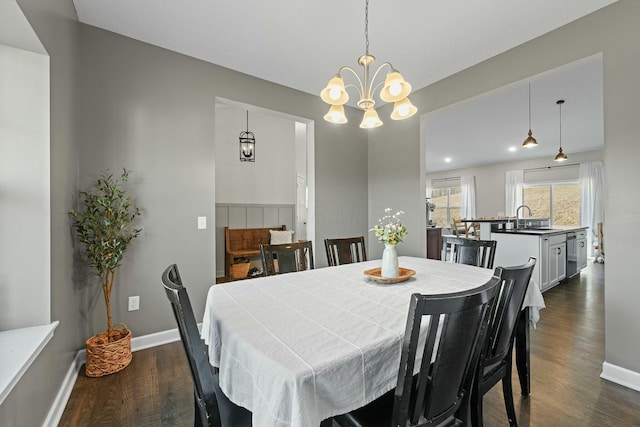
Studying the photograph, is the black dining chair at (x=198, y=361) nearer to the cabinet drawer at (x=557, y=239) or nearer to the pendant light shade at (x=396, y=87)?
the pendant light shade at (x=396, y=87)

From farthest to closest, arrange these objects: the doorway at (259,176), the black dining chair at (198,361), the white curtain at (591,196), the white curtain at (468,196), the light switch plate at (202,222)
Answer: the white curtain at (468,196) < the white curtain at (591,196) < the doorway at (259,176) < the light switch plate at (202,222) < the black dining chair at (198,361)

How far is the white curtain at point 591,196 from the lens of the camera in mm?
6797

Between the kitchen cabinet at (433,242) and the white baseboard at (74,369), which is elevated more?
Answer: the kitchen cabinet at (433,242)

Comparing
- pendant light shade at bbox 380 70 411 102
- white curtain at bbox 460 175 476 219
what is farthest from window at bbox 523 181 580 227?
pendant light shade at bbox 380 70 411 102

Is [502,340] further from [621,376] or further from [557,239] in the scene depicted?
[557,239]

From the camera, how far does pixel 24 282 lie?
1437mm

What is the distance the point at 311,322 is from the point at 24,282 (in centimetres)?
150

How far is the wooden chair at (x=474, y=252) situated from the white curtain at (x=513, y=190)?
714 centimetres

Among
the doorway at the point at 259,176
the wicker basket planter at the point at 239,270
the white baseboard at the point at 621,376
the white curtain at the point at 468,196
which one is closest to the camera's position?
Answer: the white baseboard at the point at 621,376

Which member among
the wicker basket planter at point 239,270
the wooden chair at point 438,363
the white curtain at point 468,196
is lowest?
the wicker basket planter at point 239,270

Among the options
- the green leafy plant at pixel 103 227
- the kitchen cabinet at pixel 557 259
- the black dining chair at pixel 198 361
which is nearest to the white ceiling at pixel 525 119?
the kitchen cabinet at pixel 557 259

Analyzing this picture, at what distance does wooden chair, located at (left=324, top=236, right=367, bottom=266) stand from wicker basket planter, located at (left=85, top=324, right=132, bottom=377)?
171cm

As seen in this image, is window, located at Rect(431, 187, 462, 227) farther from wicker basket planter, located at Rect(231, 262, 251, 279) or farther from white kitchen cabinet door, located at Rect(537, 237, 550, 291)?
wicker basket planter, located at Rect(231, 262, 251, 279)

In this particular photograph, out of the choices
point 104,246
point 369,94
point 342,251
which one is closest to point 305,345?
point 369,94
